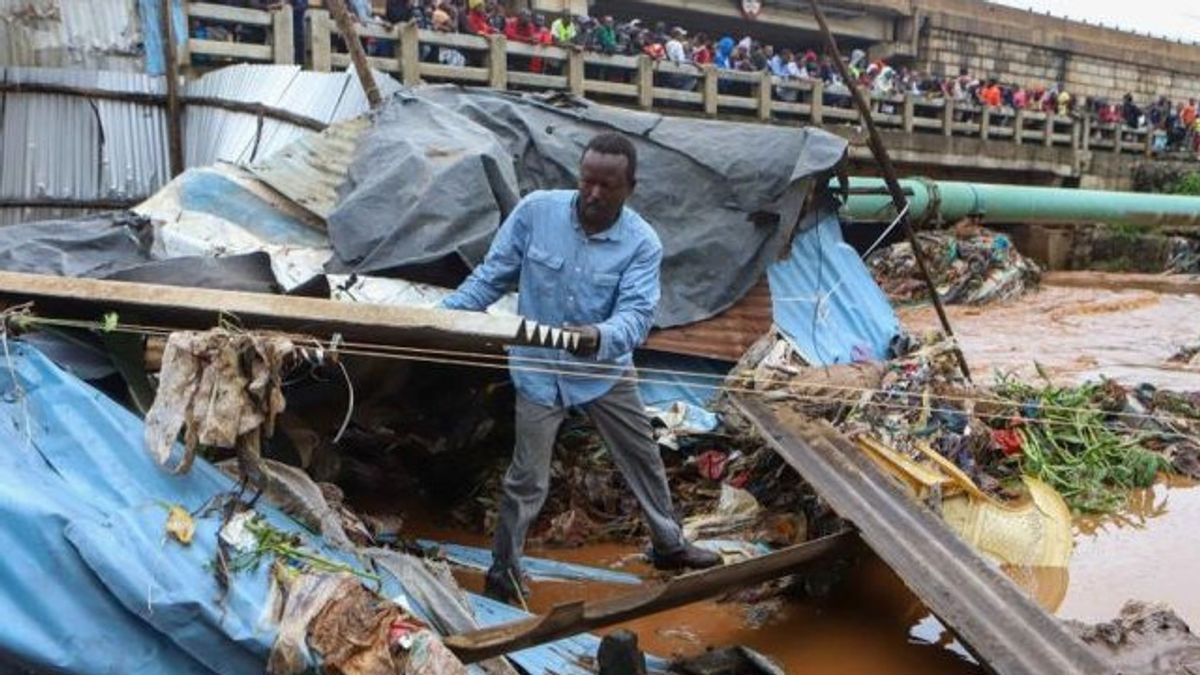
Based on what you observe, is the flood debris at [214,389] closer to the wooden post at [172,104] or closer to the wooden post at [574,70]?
the wooden post at [172,104]

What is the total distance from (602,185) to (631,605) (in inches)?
58.0

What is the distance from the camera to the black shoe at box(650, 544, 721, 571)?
425cm

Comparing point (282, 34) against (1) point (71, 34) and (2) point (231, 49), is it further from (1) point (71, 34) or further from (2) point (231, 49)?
(1) point (71, 34)

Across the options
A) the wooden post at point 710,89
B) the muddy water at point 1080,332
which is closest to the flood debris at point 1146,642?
the muddy water at point 1080,332

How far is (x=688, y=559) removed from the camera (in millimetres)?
4273

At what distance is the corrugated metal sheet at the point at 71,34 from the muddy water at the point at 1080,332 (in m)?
8.40

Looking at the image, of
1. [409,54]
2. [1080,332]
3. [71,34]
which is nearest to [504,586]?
[71,34]

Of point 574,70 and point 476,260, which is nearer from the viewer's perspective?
point 476,260

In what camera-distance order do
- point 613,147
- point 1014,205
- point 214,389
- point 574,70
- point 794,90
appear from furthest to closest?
point 794,90, point 574,70, point 1014,205, point 613,147, point 214,389

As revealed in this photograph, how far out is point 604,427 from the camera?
3.97 meters

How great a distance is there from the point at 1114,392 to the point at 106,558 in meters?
6.47

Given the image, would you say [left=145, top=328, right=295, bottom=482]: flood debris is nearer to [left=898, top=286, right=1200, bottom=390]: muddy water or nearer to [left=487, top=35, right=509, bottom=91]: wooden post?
[left=898, top=286, right=1200, bottom=390]: muddy water

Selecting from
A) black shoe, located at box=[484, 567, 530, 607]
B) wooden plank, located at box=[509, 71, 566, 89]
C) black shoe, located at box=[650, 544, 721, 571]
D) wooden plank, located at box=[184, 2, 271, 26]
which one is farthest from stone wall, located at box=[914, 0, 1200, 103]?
black shoe, located at box=[484, 567, 530, 607]

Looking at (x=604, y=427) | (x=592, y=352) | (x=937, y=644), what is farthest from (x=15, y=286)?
(x=937, y=644)
